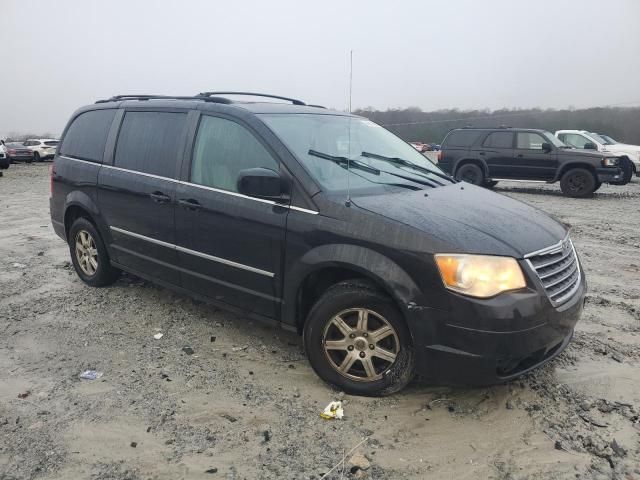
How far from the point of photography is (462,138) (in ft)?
48.8

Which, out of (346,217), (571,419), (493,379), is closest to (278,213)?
(346,217)

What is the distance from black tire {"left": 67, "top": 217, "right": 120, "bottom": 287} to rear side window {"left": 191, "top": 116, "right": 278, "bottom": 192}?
1.67 metres

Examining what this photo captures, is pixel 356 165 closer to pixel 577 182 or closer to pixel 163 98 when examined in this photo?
pixel 163 98

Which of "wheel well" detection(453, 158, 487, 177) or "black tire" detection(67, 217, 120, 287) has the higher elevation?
"wheel well" detection(453, 158, 487, 177)

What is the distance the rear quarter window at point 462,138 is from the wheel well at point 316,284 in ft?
40.8

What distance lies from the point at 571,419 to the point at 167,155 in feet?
11.1

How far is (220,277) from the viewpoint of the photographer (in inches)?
147

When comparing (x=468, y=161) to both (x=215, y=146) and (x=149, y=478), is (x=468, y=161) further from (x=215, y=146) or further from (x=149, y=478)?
(x=149, y=478)

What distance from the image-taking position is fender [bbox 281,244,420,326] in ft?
9.23

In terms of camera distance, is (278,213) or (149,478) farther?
(278,213)

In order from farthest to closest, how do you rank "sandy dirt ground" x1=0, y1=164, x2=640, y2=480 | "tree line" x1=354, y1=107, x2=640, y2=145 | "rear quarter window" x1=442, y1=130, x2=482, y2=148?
"tree line" x1=354, y1=107, x2=640, y2=145
"rear quarter window" x1=442, y1=130, x2=482, y2=148
"sandy dirt ground" x1=0, y1=164, x2=640, y2=480

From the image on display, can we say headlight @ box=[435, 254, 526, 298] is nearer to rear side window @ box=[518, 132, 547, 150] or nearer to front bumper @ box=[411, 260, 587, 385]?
front bumper @ box=[411, 260, 587, 385]

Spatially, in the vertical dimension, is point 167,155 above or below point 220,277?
above

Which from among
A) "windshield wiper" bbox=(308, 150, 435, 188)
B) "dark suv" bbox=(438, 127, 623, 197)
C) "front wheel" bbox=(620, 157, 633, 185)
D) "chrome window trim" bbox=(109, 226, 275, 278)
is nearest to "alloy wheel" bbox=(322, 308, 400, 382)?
"chrome window trim" bbox=(109, 226, 275, 278)
